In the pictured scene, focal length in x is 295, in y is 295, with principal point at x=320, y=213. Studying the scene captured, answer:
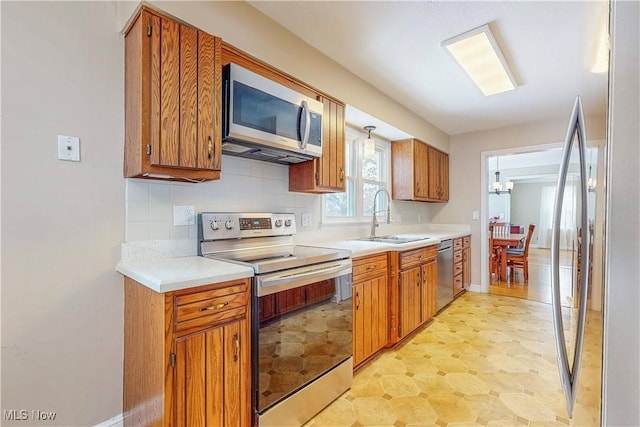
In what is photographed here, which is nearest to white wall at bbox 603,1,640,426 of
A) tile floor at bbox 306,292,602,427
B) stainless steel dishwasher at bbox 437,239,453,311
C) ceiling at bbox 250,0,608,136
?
tile floor at bbox 306,292,602,427

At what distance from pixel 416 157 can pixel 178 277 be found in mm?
3362

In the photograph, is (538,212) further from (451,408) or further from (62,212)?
(62,212)

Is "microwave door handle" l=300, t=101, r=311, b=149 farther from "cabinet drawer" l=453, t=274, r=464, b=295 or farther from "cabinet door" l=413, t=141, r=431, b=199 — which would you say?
"cabinet drawer" l=453, t=274, r=464, b=295

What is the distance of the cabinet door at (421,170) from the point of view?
382 cm

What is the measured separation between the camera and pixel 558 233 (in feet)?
2.90

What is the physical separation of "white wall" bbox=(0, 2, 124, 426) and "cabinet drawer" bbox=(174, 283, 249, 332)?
63cm

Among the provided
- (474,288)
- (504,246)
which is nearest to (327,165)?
(474,288)

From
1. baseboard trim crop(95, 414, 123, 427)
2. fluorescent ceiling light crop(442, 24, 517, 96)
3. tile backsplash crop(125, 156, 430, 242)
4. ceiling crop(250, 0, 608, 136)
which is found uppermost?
ceiling crop(250, 0, 608, 136)

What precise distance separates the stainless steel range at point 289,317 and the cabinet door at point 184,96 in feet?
1.49

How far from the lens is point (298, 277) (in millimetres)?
1564

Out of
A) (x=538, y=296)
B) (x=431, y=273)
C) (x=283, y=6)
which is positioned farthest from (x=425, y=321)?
(x=283, y=6)

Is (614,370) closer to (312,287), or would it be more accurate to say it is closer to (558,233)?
(558,233)

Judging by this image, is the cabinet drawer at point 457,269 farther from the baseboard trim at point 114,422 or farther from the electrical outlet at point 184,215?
the baseboard trim at point 114,422

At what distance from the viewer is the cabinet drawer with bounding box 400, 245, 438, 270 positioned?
2.56 metres
